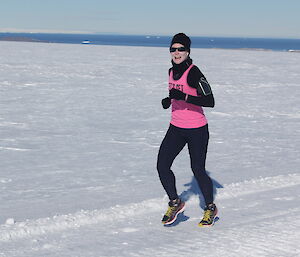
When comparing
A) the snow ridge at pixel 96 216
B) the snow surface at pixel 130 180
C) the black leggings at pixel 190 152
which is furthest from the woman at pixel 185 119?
the snow ridge at pixel 96 216

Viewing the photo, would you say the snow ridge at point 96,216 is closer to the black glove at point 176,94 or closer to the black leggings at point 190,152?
the black leggings at point 190,152

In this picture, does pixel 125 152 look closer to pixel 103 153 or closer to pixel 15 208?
pixel 103 153

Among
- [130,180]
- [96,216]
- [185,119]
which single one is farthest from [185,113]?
[130,180]

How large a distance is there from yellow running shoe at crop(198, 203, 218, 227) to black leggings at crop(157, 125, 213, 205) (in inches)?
2.4

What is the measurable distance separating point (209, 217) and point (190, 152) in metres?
0.56

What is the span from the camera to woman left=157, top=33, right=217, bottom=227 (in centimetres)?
354

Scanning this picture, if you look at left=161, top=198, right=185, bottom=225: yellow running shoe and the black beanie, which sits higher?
the black beanie

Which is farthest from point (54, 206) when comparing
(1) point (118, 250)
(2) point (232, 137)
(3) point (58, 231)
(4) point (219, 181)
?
(2) point (232, 137)

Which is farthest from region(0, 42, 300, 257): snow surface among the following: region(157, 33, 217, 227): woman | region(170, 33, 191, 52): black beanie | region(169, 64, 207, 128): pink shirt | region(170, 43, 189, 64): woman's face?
region(170, 33, 191, 52): black beanie

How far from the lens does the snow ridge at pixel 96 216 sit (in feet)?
12.3

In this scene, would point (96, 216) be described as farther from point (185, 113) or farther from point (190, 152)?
point (185, 113)

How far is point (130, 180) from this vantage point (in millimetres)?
5258

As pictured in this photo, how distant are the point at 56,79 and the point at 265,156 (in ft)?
33.9

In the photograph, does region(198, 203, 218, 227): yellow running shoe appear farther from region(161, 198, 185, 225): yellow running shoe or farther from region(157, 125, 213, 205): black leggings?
region(161, 198, 185, 225): yellow running shoe
